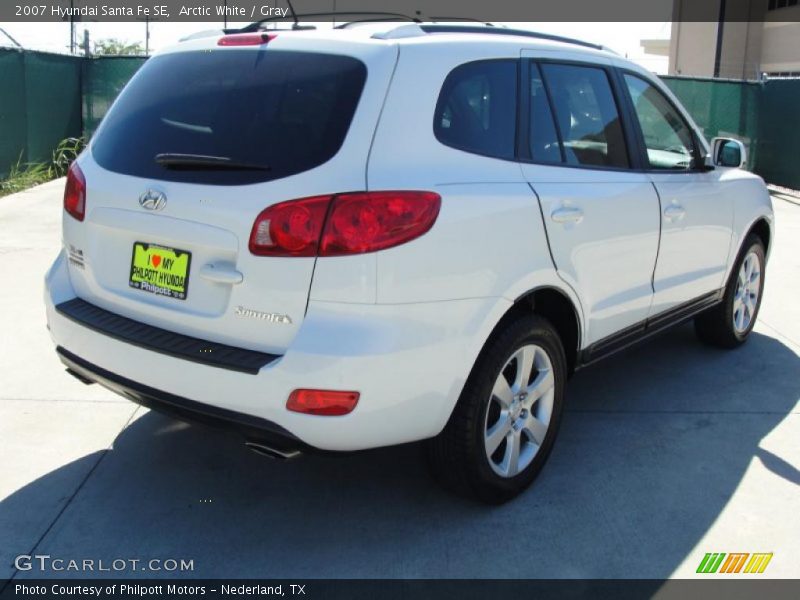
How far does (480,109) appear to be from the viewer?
3434 mm

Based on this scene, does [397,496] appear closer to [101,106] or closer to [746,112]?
[101,106]

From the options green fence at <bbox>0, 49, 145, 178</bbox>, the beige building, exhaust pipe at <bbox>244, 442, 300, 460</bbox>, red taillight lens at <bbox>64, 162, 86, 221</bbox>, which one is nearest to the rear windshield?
red taillight lens at <bbox>64, 162, 86, 221</bbox>

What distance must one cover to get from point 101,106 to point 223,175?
1284 cm

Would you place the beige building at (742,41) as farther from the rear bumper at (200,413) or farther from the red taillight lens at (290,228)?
the rear bumper at (200,413)

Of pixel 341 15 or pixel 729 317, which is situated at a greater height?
pixel 341 15

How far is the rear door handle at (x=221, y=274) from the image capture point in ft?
9.83

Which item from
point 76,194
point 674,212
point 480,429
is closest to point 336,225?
point 480,429

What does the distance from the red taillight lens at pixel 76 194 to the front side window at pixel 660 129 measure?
Result: 2633 mm

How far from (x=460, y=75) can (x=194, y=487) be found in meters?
2.02

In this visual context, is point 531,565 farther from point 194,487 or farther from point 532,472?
point 194,487

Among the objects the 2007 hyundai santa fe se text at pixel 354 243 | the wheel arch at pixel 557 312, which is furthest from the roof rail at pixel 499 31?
the wheel arch at pixel 557 312

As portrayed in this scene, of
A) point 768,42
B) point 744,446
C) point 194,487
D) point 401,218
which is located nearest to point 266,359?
point 401,218

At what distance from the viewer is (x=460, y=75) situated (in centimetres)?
335

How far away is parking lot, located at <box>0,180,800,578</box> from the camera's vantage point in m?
3.27
